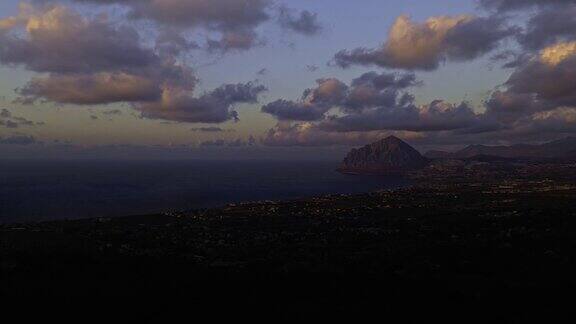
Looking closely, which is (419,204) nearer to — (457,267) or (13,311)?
(457,267)

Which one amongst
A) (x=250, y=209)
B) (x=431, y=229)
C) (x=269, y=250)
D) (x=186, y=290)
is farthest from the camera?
(x=250, y=209)

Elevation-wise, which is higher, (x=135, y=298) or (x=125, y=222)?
(x=135, y=298)

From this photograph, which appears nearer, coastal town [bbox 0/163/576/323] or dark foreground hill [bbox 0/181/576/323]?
dark foreground hill [bbox 0/181/576/323]

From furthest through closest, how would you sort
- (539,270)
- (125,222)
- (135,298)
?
(125,222) < (539,270) < (135,298)

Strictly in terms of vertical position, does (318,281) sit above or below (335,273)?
above

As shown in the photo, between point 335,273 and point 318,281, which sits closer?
point 318,281

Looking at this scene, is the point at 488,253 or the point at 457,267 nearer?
the point at 457,267

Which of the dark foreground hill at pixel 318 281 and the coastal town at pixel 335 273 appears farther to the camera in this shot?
the coastal town at pixel 335 273

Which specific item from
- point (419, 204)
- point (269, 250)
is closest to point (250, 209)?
point (419, 204)

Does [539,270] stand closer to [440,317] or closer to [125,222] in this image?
[440,317]
